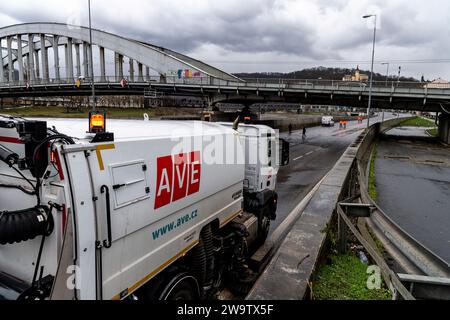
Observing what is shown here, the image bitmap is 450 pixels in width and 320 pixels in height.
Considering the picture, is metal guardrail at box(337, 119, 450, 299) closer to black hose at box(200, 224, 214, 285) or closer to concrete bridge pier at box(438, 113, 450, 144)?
black hose at box(200, 224, 214, 285)

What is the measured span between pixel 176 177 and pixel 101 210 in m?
1.16

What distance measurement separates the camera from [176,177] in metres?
3.85

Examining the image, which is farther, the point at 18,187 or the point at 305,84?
the point at 305,84

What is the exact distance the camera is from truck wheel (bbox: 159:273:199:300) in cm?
369

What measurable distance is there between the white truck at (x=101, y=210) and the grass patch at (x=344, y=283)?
1.85 metres

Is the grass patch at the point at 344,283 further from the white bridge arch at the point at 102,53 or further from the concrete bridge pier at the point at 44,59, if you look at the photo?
the concrete bridge pier at the point at 44,59

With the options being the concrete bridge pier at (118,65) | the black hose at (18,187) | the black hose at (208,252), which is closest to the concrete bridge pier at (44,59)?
the concrete bridge pier at (118,65)

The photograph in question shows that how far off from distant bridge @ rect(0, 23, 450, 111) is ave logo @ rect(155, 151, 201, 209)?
27132 millimetres

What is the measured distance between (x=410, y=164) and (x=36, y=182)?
2552 centimetres

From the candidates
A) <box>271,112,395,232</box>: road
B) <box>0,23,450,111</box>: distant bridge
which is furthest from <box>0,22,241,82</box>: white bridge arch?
<box>271,112,395,232</box>: road

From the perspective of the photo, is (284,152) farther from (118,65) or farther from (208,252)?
(118,65)

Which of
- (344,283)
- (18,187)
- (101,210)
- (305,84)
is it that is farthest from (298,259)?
(305,84)

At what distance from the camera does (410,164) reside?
23125 mm
